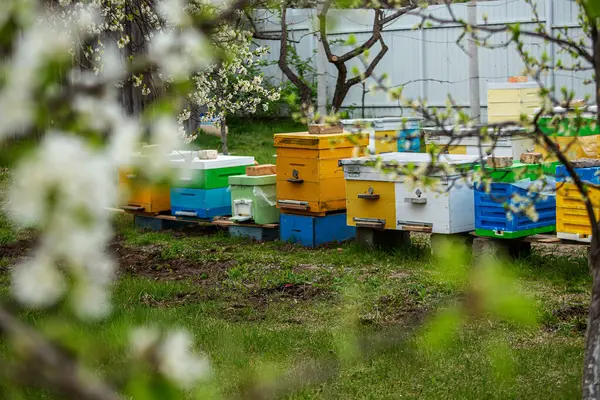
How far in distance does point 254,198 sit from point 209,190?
52 cm

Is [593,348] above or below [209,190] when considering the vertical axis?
below

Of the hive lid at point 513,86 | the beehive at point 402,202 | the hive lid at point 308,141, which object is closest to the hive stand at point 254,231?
the hive lid at point 308,141

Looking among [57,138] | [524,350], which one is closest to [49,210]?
[57,138]

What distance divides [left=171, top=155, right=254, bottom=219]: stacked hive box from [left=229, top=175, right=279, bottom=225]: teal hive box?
A: 0.24 meters

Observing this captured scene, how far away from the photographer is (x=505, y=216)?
6.02 meters

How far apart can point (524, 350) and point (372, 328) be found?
86 centimetres

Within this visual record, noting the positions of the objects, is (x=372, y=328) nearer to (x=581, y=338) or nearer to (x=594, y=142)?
(x=581, y=338)

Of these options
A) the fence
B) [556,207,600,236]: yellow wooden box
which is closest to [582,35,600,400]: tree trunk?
[556,207,600,236]: yellow wooden box

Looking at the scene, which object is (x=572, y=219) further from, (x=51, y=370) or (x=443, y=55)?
(x=443, y=55)

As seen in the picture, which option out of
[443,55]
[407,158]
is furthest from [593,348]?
[443,55]

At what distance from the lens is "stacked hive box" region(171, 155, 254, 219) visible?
310 inches

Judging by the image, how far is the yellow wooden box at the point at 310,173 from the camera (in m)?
7.17

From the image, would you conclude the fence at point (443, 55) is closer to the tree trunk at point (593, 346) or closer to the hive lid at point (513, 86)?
the hive lid at point (513, 86)

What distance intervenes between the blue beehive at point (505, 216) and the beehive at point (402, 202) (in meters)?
0.17
